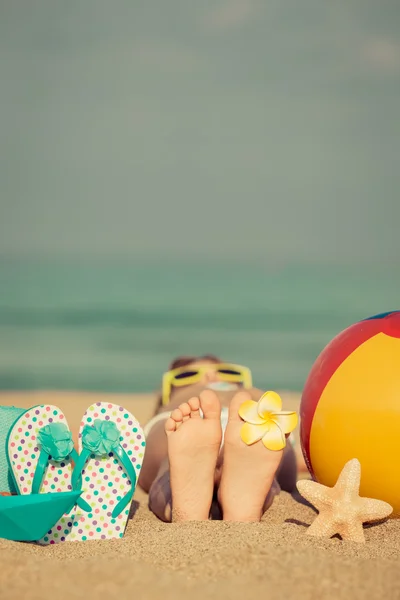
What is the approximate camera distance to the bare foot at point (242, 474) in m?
2.34

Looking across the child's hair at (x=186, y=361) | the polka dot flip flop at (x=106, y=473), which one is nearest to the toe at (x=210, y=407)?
the polka dot flip flop at (x=106, y=473)

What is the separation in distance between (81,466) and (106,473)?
3.8 inches

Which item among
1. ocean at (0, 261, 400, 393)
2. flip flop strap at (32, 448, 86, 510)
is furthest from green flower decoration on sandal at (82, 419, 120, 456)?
ocean at (0, 261, 400, 393)

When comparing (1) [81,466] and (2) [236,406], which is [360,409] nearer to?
(2) [236,406]

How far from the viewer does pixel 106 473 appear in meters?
2.27

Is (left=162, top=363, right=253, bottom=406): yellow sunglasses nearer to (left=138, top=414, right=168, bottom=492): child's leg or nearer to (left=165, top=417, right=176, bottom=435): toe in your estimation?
(left=138, top=414, right=168, bottom=492): child's leg

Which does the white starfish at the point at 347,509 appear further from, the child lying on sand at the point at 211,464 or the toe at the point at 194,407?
the toe at the point at 194,407

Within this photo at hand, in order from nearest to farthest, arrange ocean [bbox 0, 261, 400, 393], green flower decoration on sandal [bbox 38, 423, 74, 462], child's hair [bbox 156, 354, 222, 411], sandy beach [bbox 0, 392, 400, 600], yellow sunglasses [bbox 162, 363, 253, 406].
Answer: sandy beach [bbox 0, 392, 400, 600] < green flower decoration on sandal [bbox 38, 423, 74, 462] < yellow sunglasses [bbox 162, 363, 253, 406] < child's hair [bbox 156, 354, 222, 411] < ocean [bbox 0, 261, 400, 393]

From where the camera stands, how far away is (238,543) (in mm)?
1972

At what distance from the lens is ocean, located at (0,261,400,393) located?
1123 centimetres

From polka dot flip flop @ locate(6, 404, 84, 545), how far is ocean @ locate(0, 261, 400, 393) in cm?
782

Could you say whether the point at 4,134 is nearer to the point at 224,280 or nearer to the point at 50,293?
the point at 50,293

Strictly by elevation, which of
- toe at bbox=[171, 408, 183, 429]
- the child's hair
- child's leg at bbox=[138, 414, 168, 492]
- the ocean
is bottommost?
child's leg at bbox=[138, 414, 168, 492]

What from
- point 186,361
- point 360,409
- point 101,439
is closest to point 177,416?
point 101,439
